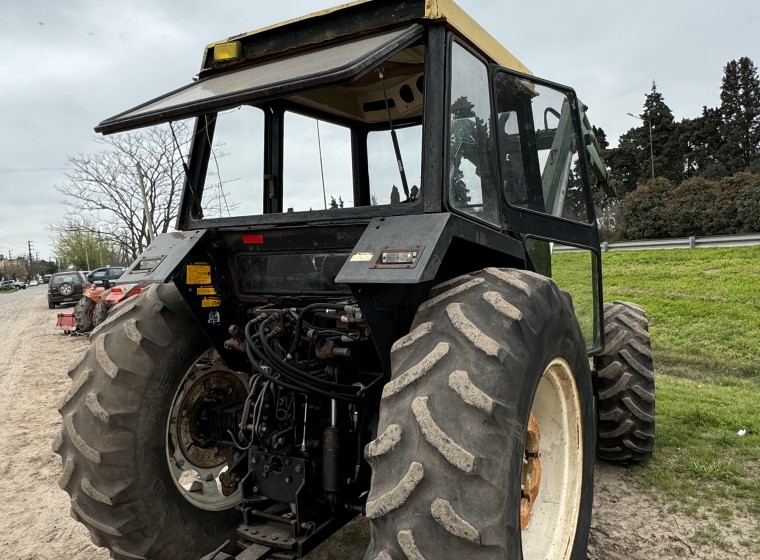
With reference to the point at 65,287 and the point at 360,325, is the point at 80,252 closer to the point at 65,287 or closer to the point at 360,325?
the point at 65,287

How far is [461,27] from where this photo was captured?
2586 millimetres

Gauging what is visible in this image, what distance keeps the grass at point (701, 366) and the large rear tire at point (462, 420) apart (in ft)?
5.65

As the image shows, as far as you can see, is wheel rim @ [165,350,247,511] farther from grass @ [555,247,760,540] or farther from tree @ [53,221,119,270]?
tree @ [53,221,119,270]

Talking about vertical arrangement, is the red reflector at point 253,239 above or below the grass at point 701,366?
above

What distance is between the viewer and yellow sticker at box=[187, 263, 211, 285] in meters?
3.00

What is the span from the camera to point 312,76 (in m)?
2.00

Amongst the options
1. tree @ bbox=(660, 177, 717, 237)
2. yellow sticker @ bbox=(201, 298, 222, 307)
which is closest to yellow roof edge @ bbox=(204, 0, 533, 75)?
yellow sticker @ bbox=(201, 298, 222, 307)

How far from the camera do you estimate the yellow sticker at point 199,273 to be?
3.00m

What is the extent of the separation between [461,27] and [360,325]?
1378mm

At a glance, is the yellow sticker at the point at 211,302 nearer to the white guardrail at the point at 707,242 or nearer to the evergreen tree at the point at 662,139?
the white guardrail at the point at 707,242

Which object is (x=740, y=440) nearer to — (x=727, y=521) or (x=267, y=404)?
(x=727, y=521)

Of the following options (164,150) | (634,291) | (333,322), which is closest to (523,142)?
(333,322)

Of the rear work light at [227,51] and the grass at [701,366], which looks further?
the grass at [701,366]

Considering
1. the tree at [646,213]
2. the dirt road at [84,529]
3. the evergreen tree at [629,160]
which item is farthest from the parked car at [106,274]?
the evergreen tree at [629,160]
